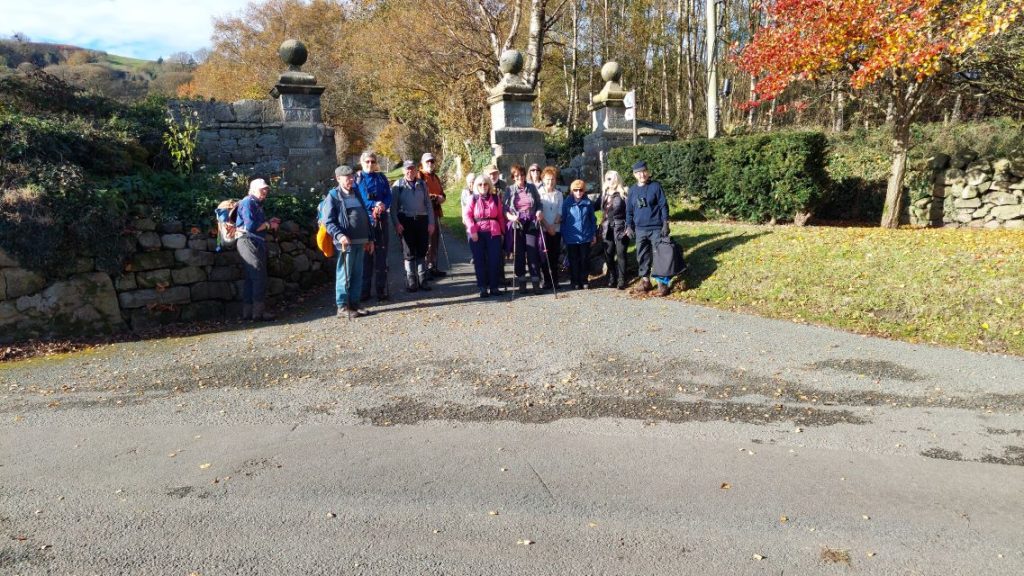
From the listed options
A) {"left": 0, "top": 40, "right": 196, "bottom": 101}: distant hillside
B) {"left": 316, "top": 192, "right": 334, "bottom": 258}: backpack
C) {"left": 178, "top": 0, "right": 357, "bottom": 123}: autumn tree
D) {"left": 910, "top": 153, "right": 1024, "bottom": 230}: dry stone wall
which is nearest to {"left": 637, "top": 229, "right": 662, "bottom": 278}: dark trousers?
{"left": 316, "top": 192, "right": 334, "bottom": 258}: backpack

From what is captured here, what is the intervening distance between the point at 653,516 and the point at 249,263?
6.40 m

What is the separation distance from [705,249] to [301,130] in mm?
6787

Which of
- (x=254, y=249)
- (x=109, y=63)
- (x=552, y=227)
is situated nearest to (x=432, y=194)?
(x=552, y=227)

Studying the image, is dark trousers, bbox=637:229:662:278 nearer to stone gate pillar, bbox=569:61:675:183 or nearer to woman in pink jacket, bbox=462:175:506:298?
woman in pink jacket, bbox=462:175:506:298

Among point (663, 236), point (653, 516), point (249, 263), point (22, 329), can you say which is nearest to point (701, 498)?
point (653, 516)

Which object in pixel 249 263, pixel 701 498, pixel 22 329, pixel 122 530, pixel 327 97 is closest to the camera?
pixel 122 530

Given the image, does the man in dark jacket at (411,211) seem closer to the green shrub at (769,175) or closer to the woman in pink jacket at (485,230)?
the woman in pink jacket at (485,230)

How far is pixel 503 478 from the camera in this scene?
13.2 ft

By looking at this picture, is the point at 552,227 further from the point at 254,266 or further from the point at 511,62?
the point at 511,62

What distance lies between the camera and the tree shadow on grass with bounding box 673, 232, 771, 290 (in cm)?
912

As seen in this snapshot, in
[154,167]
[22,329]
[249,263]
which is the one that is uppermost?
[154,167]

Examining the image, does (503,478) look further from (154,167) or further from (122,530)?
(154,167)

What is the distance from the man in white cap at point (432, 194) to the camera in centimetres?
951

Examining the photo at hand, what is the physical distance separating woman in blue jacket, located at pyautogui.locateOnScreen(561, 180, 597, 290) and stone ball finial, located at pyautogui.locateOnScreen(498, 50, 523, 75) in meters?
4.40
